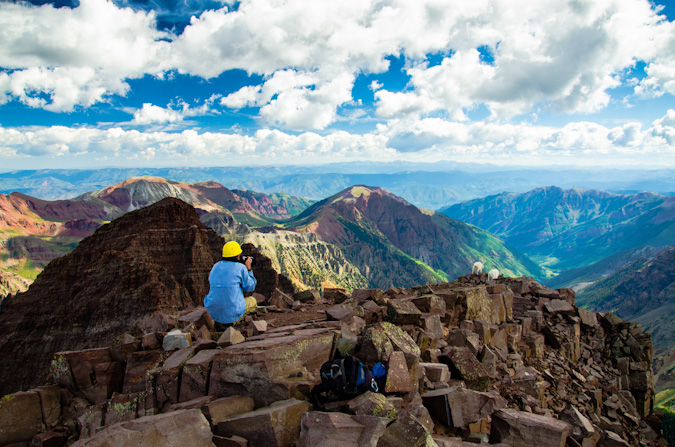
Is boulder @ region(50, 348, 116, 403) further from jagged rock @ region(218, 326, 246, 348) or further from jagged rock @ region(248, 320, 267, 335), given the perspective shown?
jagged rock @ region(248, 320, 267, 335)

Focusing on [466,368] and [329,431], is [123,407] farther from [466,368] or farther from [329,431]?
[466,368]

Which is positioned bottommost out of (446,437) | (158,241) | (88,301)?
(88,301)

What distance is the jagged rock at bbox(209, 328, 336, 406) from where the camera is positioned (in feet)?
28.9

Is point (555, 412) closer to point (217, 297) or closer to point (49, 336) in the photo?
point (217, 297)

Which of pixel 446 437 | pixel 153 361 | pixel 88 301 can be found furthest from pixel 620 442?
pixel 88 301

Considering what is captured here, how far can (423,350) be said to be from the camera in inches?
492

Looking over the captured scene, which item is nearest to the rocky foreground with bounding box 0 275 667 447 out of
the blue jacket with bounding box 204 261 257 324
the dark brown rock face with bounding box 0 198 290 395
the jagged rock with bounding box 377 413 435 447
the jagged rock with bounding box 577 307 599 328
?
the jagged rock with bounding box 377 413 435 447

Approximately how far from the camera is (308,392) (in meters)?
8.84

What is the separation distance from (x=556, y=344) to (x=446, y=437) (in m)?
14.7

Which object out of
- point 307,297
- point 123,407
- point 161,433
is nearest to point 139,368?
point 123,407

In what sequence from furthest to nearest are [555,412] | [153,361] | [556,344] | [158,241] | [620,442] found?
[158,241] → [556,344] → [555,412] → [620,442] → [153,361]

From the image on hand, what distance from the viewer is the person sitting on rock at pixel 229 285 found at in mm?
11828

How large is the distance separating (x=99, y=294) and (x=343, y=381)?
2694 inches

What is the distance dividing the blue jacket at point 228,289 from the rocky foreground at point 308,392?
855 millimetres
